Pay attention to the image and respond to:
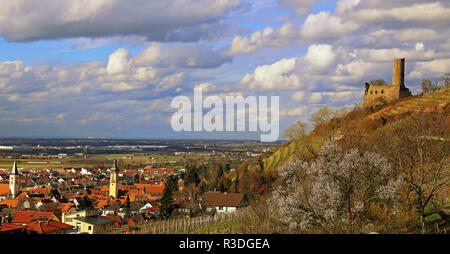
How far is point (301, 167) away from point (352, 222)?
3.68 m

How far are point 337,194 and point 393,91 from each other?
51.5 meters

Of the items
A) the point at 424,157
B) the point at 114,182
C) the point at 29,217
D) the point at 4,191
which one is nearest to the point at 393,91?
the point at 424,157

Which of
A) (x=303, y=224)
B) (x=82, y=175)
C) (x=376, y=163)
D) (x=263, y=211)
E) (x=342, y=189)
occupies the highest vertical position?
(x=376, y=163)

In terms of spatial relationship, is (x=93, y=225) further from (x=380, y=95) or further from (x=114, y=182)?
(x=380, y=95)

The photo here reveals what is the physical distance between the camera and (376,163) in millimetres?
15742

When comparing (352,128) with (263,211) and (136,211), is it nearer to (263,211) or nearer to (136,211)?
(263,211)

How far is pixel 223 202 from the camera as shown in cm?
4728

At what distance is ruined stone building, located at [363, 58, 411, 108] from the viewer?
197 feet

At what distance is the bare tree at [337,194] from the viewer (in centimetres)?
1458

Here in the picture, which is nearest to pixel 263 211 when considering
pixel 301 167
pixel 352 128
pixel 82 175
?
pixel 301 167

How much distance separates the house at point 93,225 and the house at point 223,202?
11.5m

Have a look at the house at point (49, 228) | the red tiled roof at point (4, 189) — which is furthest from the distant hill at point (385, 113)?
the red tiled roof at point (4, 189)

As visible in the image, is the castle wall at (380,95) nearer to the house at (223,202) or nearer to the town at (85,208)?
the house at (223,202)
